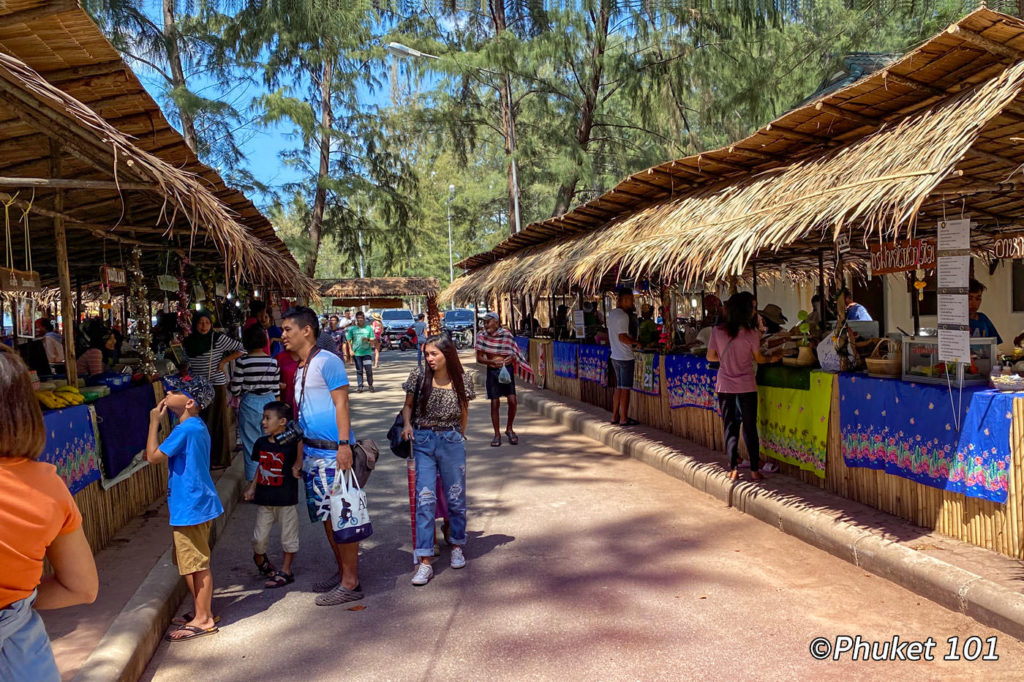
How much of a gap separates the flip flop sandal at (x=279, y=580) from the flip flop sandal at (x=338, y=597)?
46cm

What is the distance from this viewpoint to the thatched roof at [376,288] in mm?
30172

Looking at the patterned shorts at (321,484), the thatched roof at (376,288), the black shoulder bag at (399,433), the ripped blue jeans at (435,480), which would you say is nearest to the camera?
the patterned shorts at (321,484)

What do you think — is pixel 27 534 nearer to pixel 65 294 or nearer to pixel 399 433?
pixel 399 433

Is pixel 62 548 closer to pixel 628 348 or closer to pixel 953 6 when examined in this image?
pixel 628 348

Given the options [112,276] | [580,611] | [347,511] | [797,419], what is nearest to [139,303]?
[112,276]

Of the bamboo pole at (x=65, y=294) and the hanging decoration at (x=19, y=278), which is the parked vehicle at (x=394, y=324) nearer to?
the hanging decoration at (x=19, y=278)

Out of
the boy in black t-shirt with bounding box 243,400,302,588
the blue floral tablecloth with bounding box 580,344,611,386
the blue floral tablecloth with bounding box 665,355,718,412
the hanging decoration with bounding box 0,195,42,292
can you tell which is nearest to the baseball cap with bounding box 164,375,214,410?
the boy in black t-shirt with bounding box 243,400,302,588

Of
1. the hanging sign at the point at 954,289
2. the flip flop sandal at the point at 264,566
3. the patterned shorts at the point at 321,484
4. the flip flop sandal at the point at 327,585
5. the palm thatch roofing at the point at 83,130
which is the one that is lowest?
the flip flop sandal at the point at 327,585

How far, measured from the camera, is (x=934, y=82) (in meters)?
5.32

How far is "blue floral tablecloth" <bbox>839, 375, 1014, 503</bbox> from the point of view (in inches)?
187

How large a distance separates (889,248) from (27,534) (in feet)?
20.5

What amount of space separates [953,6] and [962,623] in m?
10.2

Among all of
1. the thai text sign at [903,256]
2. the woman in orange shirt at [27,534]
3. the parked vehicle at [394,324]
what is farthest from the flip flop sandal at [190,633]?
the parked vehicle at [394,324]

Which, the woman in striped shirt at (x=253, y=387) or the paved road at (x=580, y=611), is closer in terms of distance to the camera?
the paved road at (x=580, y=611)
